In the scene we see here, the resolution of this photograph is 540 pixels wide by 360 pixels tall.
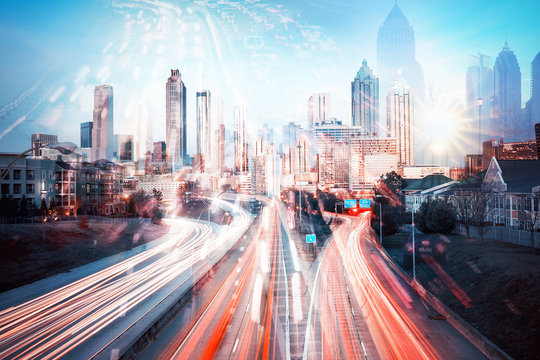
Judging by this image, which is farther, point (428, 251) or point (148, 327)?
point (428, 251)

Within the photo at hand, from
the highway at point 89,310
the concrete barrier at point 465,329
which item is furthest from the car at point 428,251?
the highway at point 89,310

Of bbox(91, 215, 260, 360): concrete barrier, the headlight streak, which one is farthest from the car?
bbox(91, 215, 260, 360): concrete barrier

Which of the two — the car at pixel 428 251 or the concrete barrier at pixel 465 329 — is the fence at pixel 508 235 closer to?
the car at pixel 428 251

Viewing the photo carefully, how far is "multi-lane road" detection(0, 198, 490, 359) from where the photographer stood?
14.8 metres

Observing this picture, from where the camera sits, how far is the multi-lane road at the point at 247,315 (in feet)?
48.5

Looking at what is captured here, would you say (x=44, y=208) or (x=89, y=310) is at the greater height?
(x=44, y=208)

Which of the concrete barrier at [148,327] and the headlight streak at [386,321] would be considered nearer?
the concrete barrier at [148,327]

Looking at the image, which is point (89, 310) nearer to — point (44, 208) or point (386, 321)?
point (386, 321)

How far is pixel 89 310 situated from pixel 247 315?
343 inches

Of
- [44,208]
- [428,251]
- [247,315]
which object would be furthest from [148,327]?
[44,208]

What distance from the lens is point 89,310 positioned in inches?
757

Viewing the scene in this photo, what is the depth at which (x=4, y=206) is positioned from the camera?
47.1 metres

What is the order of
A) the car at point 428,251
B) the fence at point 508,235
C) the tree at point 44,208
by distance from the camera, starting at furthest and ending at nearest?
the tree at point 44,208, the car at point 428,251, the fence at point 508,235

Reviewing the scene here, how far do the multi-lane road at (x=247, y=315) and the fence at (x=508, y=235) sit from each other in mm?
9869
